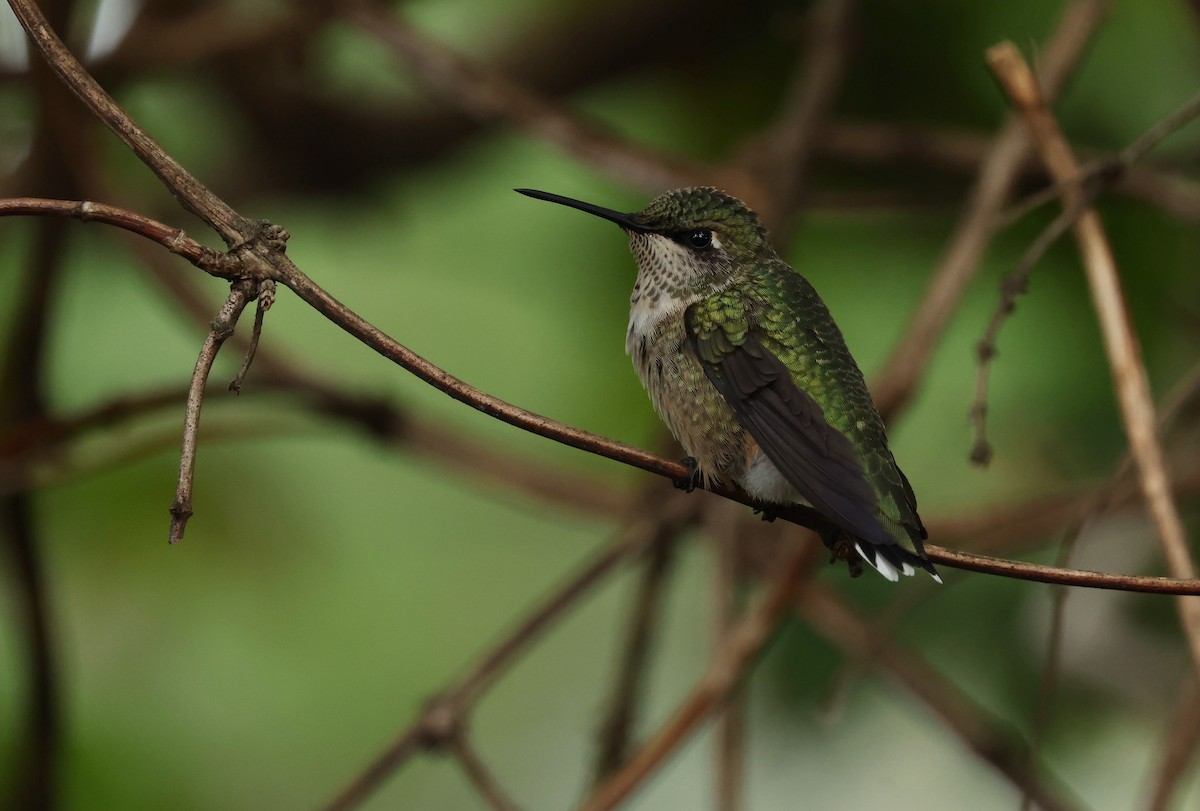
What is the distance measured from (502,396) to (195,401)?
9.35 ft

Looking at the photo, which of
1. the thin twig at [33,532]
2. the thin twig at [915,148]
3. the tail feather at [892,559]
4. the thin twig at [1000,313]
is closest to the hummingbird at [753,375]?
the tail feather at [892,559]

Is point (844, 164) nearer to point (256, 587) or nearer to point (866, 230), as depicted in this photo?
point (866, 230)

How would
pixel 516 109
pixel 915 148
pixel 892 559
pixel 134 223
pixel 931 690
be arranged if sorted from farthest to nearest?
pixel 915 148
pixel 516 109
pixel 931 690
pixel 892 559
pixel 134 223

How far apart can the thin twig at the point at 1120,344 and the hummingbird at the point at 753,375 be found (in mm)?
343

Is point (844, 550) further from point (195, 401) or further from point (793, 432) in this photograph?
point (195, 401)

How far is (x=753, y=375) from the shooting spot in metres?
1.93

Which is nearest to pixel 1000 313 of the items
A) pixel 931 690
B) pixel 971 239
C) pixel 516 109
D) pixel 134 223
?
pixel 971 239

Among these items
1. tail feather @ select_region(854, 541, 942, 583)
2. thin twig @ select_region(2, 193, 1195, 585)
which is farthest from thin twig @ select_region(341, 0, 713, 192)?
thin twig @ select_region(2, 193, 1195, 585)

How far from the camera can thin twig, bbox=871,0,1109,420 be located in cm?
254

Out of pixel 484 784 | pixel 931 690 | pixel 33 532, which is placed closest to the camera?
pixel 484 784

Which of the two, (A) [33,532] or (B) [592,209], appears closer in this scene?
(B) [592,209]

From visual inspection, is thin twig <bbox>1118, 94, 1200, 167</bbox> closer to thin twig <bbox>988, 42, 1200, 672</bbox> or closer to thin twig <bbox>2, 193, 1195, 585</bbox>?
Result: thin twig <bbox>988, 42, 1200, 672</bbox>

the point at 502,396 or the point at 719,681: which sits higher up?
the point at 502,396

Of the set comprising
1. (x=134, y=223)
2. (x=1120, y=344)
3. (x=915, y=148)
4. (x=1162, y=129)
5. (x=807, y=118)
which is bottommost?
(x=134, y=223)
